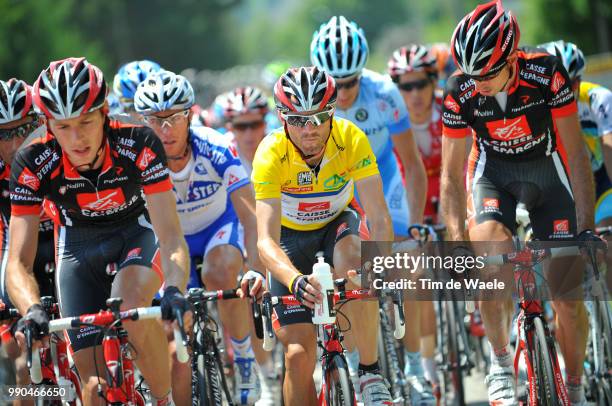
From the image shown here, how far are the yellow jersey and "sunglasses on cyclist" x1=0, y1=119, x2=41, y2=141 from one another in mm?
1985

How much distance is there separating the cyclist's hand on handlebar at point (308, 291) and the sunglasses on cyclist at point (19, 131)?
113 inches

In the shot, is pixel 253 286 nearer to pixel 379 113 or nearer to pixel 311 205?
pixel 311 205

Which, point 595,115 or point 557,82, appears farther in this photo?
point 595,115

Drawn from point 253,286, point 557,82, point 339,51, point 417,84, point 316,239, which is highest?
point 417,84

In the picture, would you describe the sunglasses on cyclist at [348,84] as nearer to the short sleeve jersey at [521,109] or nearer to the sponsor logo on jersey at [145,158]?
the short sleeve jersey at [521,109]

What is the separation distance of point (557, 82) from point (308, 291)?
2.28m


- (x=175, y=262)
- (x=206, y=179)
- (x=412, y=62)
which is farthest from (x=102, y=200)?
(x=412, y=62)

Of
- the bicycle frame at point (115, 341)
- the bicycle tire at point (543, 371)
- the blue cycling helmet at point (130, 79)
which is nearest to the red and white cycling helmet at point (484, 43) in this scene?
the bicycle tire at point (543, 371)

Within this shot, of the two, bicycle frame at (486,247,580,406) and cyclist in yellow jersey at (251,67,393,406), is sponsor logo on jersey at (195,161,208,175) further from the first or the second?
bicycle frame at (486,247,580,406)

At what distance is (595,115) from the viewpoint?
8688mm

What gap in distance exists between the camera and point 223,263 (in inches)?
321

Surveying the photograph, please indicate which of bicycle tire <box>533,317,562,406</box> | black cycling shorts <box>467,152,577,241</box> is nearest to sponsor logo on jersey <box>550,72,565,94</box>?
black cycling shorts <box>467,152,577,241</box>

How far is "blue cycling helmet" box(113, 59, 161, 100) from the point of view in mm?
9609

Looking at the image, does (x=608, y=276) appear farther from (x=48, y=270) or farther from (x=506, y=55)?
(x=48, y=270)
